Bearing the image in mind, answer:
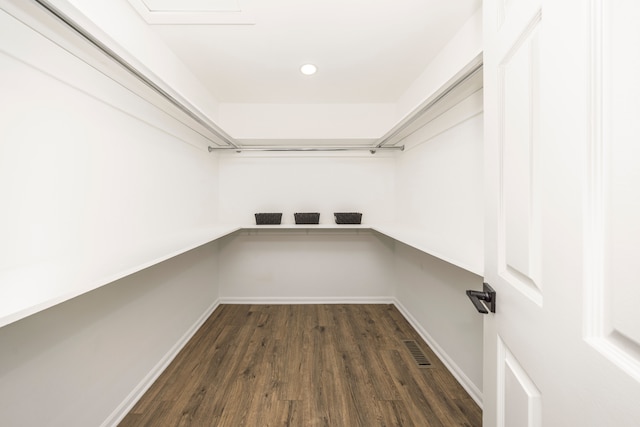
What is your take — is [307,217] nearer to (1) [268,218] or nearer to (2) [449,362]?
(1) [268,218]

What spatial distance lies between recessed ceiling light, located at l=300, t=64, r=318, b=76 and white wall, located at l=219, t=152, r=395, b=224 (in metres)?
0.93

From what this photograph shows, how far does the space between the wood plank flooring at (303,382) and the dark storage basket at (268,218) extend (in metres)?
0.99

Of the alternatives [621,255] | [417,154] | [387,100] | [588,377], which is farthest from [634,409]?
[387,100]

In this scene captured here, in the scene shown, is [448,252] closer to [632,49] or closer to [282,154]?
[632,49]

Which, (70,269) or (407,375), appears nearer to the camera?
(70,269)

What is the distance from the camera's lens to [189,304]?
89.1 inches

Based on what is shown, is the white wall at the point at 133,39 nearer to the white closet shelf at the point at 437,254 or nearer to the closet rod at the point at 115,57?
the closet rod at the point at 115,57

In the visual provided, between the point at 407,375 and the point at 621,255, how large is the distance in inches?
67.8

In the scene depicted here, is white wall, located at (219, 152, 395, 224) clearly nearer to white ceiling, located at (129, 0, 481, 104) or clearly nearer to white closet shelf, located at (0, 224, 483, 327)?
white ceiling, located at (129, 0, 481, 104)

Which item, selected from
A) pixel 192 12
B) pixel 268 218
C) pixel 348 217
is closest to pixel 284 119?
pixel 268 218

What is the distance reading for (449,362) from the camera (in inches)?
71.5

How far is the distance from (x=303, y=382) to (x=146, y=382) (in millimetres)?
968

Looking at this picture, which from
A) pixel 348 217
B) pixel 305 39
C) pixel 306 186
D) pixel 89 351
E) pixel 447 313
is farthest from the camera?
pixel 306 186

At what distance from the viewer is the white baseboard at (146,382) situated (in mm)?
A: 1367
